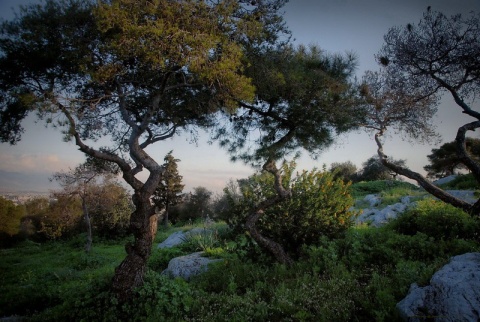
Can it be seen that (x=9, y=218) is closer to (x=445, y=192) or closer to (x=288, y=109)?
(x=288, y=109)

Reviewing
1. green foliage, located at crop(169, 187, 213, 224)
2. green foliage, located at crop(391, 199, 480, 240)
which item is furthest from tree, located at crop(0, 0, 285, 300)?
green foliage, located at crop(169, 187, 213, 224)

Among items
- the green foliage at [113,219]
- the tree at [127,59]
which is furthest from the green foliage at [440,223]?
the green foliage at [113,219]

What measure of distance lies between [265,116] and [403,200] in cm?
1156

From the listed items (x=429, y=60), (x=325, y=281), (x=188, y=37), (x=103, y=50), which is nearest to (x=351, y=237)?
(x=325, y=281)

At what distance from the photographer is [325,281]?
5.65 m

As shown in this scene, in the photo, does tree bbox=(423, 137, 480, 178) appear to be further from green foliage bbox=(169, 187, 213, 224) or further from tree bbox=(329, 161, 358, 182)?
green foliage bbox=(169, 187, 213, 224)

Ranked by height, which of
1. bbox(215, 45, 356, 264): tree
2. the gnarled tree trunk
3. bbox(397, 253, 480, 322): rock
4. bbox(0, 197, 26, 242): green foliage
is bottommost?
bbox(0, 197, 26, 242): green foliage

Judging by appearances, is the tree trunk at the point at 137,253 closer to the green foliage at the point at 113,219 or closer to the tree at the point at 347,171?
the green foliage at the point at 113,219

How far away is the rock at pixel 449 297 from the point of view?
319 centimetres

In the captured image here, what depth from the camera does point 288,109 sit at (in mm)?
8219

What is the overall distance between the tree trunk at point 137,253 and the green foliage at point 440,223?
24.1 feet

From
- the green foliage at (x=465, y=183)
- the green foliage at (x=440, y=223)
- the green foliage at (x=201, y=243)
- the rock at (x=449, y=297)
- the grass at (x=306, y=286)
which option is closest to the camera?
the rock at (x=449, y=297)

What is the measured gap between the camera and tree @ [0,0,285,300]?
545 cm

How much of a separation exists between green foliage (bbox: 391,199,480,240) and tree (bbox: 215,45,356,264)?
3767 millimetres
